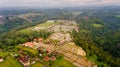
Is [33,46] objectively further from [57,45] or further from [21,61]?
[21,61]

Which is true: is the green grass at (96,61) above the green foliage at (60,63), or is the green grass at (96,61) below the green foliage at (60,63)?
below

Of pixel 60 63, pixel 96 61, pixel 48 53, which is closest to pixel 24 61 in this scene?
pixel 48 53

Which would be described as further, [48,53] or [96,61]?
[48,53]

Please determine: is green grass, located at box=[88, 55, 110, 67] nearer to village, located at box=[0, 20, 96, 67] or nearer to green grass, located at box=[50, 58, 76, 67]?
village, located at box=[0, 20, 96, 67]

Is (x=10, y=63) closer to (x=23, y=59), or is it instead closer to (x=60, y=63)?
(x=23, y=59)

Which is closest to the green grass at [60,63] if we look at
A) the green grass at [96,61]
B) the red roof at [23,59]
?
the red roof at [23,59]

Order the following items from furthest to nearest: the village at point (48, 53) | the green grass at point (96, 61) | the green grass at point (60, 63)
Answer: the green grass at point (96, 61) → the village at point (48, 53) → the green grass at point (60, 63)

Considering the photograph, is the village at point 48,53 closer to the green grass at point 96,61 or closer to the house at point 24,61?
the house at point 24,61

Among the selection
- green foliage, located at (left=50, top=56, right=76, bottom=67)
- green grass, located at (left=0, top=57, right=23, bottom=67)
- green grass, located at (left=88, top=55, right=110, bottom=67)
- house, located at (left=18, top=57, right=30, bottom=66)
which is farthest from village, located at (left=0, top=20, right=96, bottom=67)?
green grass, located at (left=88, top=55, right=110, bottom=67)

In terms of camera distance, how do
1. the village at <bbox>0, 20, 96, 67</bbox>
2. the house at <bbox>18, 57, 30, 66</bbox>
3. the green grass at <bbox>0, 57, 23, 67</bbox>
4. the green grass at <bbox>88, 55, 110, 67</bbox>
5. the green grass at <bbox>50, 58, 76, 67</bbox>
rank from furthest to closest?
the green grass at <bbox>88, 55, 110, 67</bbox>, the village at <bbox>0, 20, 96, 67</bbox>, the green grass at <bbox>50, 58, 76, 67</bbox>, the house at <bbox>18, 57, 30, 66</bbox>, the green grass at <bbox>0, 57, 23, 67</bbox>

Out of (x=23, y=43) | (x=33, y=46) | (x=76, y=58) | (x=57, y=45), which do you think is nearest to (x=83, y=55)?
(x=76, y=58)

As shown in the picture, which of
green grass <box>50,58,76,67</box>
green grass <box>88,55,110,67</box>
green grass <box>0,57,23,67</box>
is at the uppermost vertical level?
green grass <box>0,57,23,67</box>
